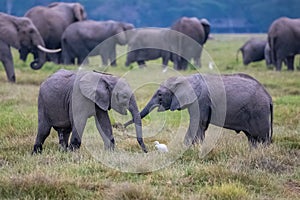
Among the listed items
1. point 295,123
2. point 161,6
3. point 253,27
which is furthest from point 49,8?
point 161,6

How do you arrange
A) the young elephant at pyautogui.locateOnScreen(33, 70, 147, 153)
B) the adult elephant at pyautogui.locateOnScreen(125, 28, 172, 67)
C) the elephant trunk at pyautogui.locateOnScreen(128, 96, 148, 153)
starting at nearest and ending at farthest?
the elephant trunk at pyautogui.locateOnScreen(128, 96, 148, 153)
the young elephant at pyautogui.locateOnScreen(33, 70, 147, 153)
the adult elephant at pyautogui.locateOnScreen(125, 28, 172, 67)

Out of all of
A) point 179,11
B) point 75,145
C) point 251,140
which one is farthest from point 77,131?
point 179,11

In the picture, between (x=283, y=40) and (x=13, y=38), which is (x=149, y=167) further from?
(x=283, y=40)

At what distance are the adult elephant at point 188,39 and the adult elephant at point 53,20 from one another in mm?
2928

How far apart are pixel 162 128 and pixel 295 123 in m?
1.88

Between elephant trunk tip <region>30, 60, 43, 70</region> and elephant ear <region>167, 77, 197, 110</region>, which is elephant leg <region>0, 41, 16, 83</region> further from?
elephant ear <region>167, 77, 197, 110</region>

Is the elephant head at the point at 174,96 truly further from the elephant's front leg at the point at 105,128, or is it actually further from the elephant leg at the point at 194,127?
the elephant's front leg at the point at 105,128

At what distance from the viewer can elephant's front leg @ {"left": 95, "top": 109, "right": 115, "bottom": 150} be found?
20.7 feet

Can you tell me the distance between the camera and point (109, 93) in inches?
242

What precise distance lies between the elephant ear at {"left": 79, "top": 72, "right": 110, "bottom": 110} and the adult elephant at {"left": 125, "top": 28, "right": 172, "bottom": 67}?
38.5 feet

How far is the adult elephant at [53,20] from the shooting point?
58.5 feet

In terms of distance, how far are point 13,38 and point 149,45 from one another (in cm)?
704

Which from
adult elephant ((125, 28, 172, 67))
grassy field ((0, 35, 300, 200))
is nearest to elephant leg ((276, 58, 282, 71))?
adult elephant ((125, 28, 172, 67))

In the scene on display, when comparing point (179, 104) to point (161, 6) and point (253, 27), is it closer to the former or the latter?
point (253, 27)
